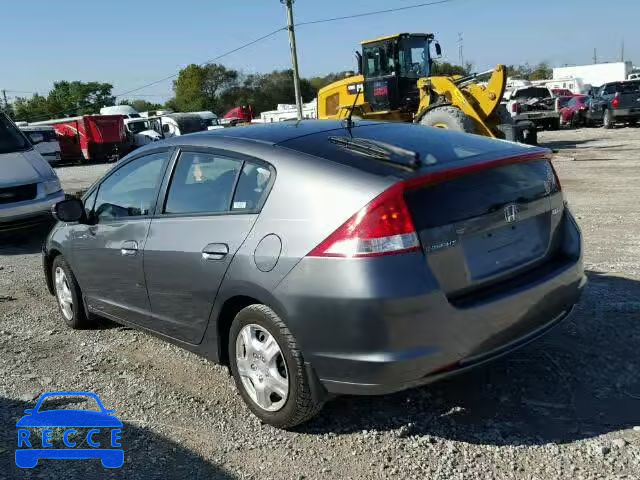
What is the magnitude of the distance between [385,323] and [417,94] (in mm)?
14318

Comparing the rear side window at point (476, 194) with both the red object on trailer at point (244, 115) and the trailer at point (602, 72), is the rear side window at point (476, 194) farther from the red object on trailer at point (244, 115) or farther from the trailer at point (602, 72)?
the trailer at point (602, 72)

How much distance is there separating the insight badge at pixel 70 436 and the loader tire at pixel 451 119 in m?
10.8

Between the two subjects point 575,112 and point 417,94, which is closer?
point 417,94

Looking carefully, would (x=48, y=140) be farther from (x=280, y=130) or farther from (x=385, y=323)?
(x=385, y=323)

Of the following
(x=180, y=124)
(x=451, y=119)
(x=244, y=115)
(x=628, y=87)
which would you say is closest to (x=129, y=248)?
(x=451, y=119)

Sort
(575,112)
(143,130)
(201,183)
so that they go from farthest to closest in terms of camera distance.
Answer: (143,130), (575,112), (201,183)

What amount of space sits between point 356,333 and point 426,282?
1.31 ft

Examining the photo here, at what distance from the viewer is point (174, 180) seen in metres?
4.03

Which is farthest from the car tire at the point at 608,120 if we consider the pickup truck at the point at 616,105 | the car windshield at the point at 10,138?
the car windshield at the point at 10,138

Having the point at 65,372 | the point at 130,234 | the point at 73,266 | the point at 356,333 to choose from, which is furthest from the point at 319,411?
the point at 73,266

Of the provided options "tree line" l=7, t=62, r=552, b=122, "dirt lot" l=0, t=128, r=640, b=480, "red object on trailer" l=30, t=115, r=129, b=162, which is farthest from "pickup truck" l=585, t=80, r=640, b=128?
"tree line" l=7, t=62, r=552, b=122

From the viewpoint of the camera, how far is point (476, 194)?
10.2ft

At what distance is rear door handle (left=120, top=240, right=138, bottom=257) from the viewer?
4129mm

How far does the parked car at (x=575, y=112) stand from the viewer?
1083 inches
